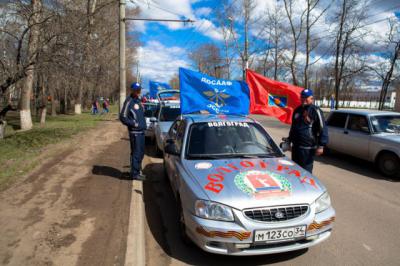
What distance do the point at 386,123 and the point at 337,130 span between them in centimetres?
136

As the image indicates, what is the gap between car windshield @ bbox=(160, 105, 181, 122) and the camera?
10547mm

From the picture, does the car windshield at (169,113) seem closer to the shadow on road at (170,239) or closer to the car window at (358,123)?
the shadow on road at (170,239)

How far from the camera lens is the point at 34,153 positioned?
897 centimetres

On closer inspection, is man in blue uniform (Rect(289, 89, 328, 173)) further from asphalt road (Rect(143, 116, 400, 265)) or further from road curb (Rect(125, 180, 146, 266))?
road curb (Rect(125, 180, 146, 266))

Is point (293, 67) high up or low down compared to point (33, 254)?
up

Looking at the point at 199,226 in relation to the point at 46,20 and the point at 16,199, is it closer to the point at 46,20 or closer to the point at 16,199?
the point at 16,199

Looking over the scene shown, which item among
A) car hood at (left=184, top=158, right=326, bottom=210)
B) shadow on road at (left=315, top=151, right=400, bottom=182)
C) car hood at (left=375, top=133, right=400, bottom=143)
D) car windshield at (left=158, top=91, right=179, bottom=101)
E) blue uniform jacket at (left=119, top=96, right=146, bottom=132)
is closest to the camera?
car hood at (left=184, top=158, right=326, bottom=210)

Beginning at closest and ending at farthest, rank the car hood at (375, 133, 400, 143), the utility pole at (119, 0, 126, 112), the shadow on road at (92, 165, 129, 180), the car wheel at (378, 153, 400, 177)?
the shadow on road at (92, 165, 129, 180) < the car wheel at (378, 153, 400, 177) < the car hood at (375, 133, 400, 143) < the utility pole at (119, 0, 126, 112)

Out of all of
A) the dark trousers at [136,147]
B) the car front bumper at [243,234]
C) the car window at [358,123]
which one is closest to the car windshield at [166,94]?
the car window at [358,123]

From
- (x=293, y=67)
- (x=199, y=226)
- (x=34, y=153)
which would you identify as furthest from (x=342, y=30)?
(x=199, y=226)

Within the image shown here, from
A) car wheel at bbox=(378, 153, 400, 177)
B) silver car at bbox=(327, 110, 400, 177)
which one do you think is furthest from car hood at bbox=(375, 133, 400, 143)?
car wheel at bbox=(378, 153, 400, 177)

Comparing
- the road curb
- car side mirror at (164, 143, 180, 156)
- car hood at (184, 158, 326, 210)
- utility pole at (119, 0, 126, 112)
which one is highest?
utility pole at (119, 0, 126, 112)

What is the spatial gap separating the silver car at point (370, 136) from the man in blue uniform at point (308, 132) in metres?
3.35

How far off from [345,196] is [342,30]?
25.1 m
